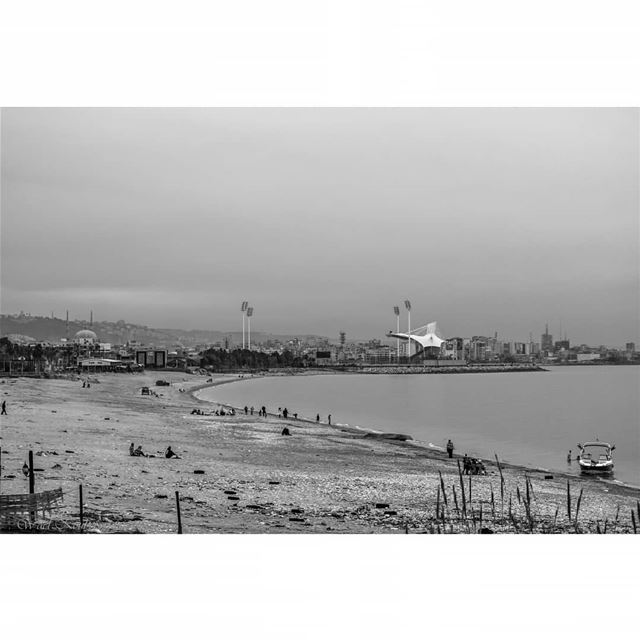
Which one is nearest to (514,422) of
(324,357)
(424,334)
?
(424,334)

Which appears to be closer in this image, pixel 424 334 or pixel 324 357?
pixel 424 334

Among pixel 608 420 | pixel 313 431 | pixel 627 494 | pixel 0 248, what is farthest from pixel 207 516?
pixel 608 420

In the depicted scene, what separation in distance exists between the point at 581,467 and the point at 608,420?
12.4 meters

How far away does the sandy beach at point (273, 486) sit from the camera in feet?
20.6

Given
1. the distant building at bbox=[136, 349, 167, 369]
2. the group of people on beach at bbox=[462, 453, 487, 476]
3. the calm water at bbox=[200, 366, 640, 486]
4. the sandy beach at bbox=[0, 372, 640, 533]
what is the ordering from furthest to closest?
the distant building at bbox=[136, 349, 167, 369]
the calm water at bbox=[200, 366, 640, 486]
the group of people on beach at bbox=[462, 453, 487, 476]
the sandy beach at bbox=[0, 372, 640, 533]

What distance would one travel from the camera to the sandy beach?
6.27m

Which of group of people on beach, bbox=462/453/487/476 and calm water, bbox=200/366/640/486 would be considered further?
calm water, bbox=200/366/640/486

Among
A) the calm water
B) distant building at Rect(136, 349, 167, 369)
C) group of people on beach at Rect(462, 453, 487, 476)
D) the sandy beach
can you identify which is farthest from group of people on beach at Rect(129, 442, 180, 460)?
distant building at Rect(136, 349, 167, 369)

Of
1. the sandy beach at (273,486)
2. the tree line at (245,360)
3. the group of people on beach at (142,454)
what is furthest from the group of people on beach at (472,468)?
the tree line at (245,360)

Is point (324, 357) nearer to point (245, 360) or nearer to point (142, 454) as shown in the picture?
point (245, 360)

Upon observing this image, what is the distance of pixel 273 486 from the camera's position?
8.16m

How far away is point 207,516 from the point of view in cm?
629

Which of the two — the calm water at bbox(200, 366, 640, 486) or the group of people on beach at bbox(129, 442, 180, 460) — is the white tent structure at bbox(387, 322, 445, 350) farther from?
the group of people on beach at bbox(129, 442, 180, 460)
